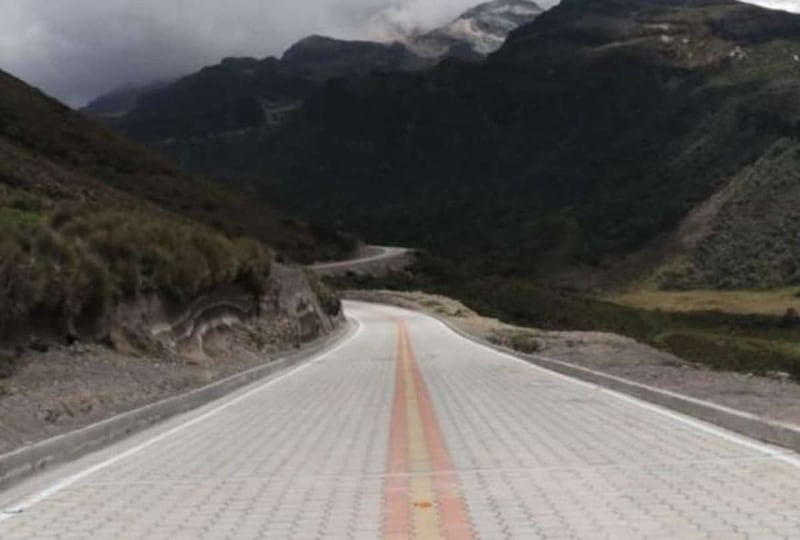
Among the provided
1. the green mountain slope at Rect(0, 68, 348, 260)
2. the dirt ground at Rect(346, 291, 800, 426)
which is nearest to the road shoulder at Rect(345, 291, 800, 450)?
the dirt ground at Rect(346, 291, 800, 426)

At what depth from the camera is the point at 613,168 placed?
5674 inches

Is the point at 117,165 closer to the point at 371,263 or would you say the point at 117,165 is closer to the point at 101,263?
the point at 371,263

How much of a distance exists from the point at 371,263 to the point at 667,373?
8469 cm

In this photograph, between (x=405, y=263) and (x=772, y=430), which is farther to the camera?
(x=405, y=263)

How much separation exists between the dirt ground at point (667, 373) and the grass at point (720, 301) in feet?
131

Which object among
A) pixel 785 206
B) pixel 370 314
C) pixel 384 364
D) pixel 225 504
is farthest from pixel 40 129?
pixel 225 504

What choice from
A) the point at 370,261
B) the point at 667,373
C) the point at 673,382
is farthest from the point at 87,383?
the point at 370,261

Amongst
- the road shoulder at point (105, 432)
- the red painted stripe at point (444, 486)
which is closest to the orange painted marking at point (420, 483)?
the red painted stripe at point (444, 486)

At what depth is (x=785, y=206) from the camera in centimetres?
9931

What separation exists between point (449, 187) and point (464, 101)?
31229mm

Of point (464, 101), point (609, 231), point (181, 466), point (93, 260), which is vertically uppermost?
point (464, 101)

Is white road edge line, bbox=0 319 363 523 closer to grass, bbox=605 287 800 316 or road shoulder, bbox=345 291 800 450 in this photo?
road shoulder, bbox=345 291 800 450

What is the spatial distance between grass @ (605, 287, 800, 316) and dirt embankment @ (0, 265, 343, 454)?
4866 cm

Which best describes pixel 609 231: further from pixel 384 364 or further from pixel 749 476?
pixel 749 476
